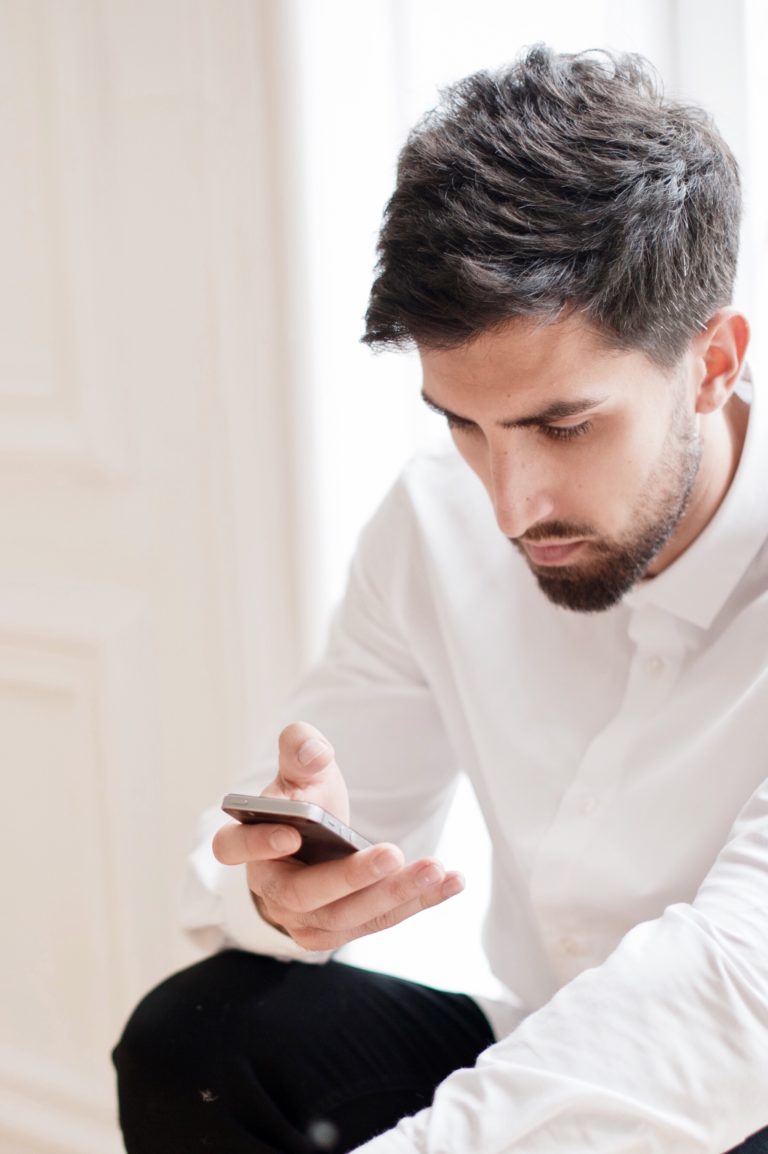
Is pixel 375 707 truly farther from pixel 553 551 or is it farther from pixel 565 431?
pixel 565 431

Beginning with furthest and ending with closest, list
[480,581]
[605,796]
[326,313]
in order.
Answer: [326,313] < [480,581] < [605,796]

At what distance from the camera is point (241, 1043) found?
1281 mm

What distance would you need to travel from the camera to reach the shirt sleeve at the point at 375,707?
1444mm

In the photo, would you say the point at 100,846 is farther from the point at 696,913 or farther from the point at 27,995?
the point at 696,913

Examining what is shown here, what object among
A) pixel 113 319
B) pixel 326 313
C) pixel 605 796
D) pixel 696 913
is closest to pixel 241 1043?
pixel 605 796

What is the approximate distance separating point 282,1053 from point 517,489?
1.91 feet

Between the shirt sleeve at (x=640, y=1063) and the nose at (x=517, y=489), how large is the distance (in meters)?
0.36

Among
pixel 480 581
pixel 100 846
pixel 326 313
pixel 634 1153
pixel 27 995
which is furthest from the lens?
pixel 27 995

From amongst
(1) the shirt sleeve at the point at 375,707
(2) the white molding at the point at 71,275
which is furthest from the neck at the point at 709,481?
(2) the white molding at the point at 71,275

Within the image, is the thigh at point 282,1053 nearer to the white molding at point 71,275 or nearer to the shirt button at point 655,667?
the shirt button at point 655,667

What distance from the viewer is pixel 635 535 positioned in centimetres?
120

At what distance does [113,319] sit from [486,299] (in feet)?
2.83

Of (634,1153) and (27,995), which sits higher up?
(634,1153)

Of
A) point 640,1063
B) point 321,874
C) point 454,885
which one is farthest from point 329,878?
point 640,1063
